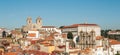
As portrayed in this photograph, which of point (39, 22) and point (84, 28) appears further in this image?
point (84, 28)

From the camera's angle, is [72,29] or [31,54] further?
[72,29]

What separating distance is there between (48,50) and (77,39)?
36.2 feet

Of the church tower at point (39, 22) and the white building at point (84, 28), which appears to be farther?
the white building at point (84, 28)

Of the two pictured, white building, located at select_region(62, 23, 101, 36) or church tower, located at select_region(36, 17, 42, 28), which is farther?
white building, located at select_region(62, 23, 101, 36)

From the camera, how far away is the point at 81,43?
4244 centimetres

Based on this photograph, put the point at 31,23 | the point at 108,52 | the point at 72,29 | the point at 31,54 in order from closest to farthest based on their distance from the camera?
the point at 31,54, the point at 108,52, the point at 31,23, the point at 72,29

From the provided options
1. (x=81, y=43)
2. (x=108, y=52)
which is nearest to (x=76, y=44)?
(x=81, y=43)

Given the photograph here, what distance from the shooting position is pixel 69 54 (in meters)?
32.7

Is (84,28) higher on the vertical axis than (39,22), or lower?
lower

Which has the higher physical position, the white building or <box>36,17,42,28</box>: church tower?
<box>36,17,42,28</box>: church tower

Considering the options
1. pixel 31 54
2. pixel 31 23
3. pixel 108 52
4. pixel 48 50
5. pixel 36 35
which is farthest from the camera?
pixel 31 23

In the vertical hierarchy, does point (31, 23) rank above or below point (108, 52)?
above

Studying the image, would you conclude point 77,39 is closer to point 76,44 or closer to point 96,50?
point 76,44

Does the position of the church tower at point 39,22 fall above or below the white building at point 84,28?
above
